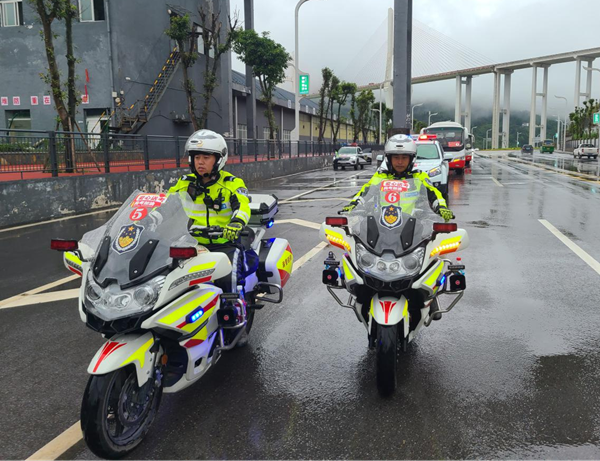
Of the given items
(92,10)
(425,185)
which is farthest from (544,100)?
(425,185)

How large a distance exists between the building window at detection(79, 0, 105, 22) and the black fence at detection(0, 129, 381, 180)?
518 inches

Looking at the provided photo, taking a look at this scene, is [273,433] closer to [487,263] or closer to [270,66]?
[487,263]

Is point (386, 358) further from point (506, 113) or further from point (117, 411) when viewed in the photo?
point (506, 113)

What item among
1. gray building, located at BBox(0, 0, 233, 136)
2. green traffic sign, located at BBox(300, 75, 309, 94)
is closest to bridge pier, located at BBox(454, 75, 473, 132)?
green traffic sign, located at BBox(300, 75, 309, 94)

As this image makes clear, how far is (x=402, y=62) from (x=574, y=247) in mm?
24064

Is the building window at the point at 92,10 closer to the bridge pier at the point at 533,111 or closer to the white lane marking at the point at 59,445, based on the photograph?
the white lane marking at the point at 59,445

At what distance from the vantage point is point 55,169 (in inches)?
502

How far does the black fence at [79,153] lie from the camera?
11.5m

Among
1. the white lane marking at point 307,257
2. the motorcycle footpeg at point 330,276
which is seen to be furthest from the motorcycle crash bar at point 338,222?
the white lane marking at point 307,257

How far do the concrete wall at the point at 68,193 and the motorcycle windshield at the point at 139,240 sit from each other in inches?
367

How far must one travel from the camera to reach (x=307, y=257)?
7809 mm

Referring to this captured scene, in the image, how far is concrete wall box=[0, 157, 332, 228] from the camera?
1127 cm

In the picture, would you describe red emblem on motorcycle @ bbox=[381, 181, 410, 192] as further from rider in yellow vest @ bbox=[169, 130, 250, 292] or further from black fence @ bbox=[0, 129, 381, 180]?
black fence @ bbox=[0, 129, 381, 180]

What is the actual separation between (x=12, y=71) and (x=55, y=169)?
18377 mm
